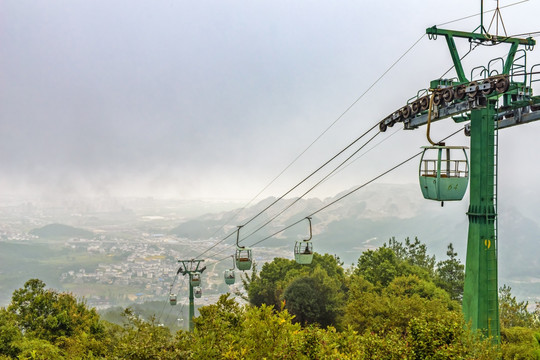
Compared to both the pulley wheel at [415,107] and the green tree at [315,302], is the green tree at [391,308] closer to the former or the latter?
the green tree at [315,302]

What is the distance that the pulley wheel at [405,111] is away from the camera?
1484 centimetres

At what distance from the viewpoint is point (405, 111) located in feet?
49.2

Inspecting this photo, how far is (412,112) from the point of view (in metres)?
14.7

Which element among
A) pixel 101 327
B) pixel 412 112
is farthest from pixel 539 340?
pixel 101 327

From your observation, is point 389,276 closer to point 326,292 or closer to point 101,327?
point 326,292

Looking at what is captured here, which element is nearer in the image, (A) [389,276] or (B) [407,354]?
(B) [407,354]

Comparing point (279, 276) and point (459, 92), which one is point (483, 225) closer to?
point (459, 92)

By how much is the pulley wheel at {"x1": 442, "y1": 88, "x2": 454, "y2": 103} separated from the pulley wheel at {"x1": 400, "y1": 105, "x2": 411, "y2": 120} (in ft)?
5.73

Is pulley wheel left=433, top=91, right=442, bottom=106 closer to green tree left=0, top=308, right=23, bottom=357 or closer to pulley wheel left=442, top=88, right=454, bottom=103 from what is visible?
pulley wheel left=442, top=88, right=454, bottom=103

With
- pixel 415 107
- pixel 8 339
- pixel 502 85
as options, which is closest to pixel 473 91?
pixel 502 85

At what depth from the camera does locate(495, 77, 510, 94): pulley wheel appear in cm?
1191

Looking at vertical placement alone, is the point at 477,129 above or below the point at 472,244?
above

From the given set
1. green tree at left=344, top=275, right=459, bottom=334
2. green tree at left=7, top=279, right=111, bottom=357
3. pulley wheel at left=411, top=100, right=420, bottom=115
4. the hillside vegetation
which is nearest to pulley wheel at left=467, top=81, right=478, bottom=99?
pulley wheel at left=411, top=100, right=420, bottom=115

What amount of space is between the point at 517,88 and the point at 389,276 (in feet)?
95.7
